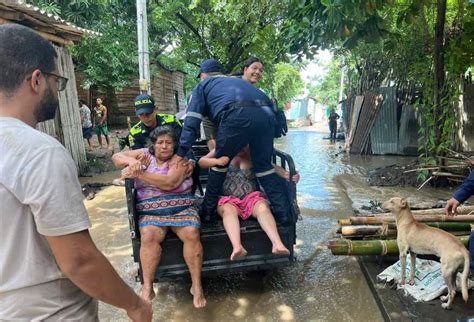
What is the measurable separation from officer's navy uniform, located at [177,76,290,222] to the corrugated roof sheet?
29.5 feet

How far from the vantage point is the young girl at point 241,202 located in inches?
126

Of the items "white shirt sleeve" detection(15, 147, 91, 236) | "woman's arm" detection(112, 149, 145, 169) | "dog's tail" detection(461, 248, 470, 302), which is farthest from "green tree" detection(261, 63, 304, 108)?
"white shirt sleeve" detection(15, 147, 91, 236)

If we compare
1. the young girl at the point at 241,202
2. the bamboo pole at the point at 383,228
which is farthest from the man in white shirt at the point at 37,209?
the bamboo pole at the point at 383,228

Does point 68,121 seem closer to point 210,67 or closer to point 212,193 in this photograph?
point 210,67

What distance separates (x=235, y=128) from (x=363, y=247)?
68.2 inches

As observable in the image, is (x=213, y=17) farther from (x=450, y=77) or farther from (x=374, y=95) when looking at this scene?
(x=450, y=77)

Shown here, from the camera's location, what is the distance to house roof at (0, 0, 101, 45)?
19.0 ft

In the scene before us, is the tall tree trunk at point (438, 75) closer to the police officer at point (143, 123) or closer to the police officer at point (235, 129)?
the police officer at point (235, 129)

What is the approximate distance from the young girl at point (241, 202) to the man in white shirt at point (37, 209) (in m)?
1.98

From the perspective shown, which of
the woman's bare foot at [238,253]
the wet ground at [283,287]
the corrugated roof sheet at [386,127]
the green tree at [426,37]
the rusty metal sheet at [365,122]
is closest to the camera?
the woman's bare foot at [238,253]

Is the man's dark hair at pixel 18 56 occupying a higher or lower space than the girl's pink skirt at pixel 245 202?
higher

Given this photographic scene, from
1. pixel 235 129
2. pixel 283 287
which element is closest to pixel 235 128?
pixel 235 129

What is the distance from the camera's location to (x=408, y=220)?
11.2 feet

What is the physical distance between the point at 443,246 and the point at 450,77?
521 centimetres
